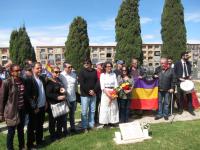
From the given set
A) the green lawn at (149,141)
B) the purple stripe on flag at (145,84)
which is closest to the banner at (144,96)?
the purple stripe on flag at (145,84)

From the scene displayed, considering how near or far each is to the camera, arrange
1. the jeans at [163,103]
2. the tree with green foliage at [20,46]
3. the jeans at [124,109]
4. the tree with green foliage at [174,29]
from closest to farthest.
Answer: the jeans at [124,109] < the jeans at [163,103] < the tree with green foliage at [174,29] < the tree with green foliage at [20,46]

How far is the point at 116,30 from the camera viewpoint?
26.0 metres

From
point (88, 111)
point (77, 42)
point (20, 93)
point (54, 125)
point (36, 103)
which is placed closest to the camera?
point (20, 93)

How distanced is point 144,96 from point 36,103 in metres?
4.35

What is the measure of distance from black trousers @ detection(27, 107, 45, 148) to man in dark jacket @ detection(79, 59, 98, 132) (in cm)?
148

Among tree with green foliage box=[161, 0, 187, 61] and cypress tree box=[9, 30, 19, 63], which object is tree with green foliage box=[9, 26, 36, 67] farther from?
tree with green foliage box=[161, 0, 187, 61]

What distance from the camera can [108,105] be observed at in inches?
364

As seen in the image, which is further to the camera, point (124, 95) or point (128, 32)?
point (128, 32)

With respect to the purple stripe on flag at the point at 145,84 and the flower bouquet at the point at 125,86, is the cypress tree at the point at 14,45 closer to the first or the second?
the purple stripe on flag at the point at 145,84

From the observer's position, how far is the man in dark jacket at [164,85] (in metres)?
10.1

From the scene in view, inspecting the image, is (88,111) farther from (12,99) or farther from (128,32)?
(128,32)

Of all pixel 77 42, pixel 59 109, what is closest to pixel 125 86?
pixel 59 109

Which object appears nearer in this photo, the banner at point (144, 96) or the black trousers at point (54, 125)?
the black trousers at point (54, 125)

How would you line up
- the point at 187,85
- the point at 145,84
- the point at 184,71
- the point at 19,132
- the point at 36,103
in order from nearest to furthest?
1. the point at 19,132
2. the point at 36,103
3. the point at 187,85
4. the point at 145,84
5. the point at 184,71
